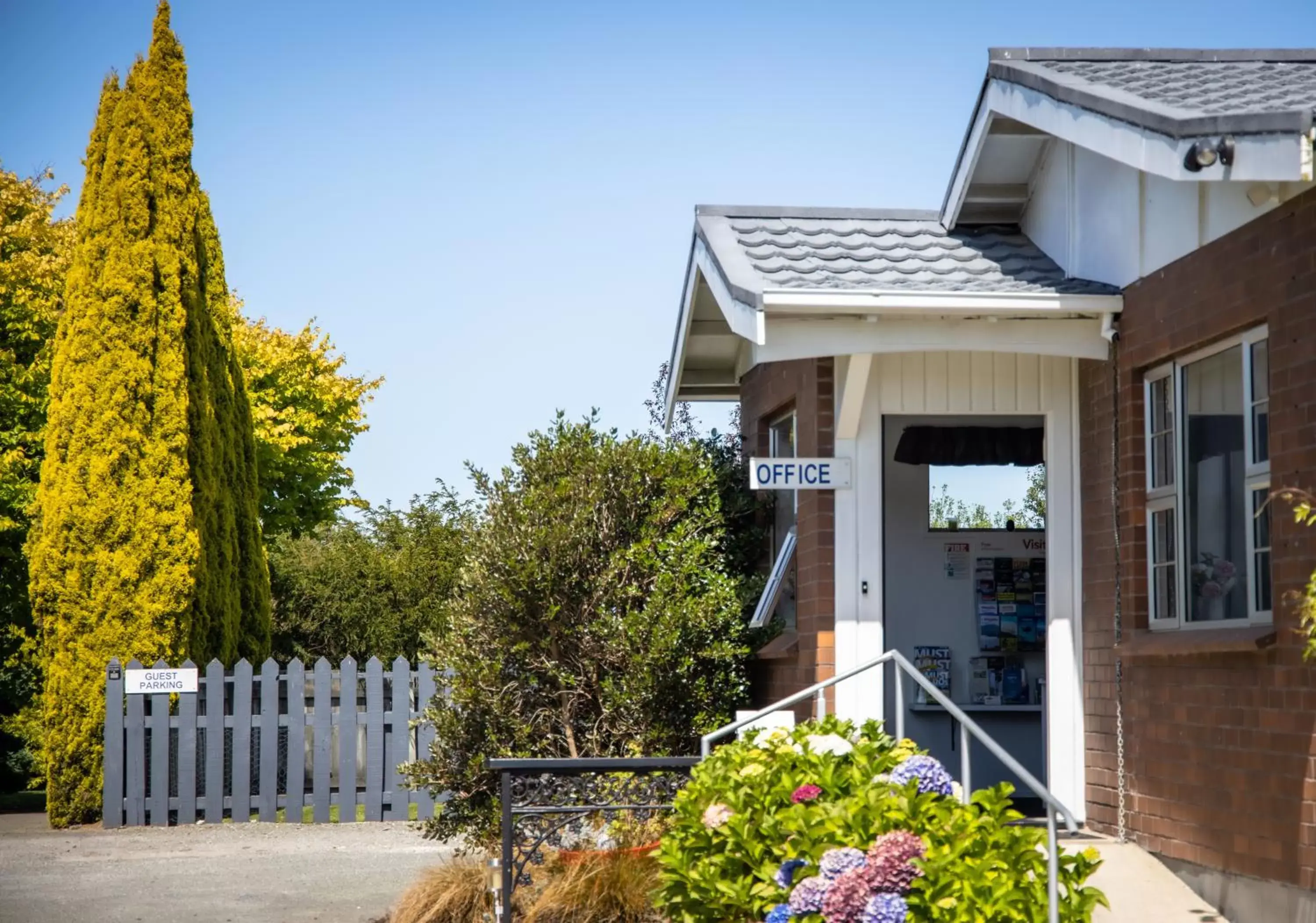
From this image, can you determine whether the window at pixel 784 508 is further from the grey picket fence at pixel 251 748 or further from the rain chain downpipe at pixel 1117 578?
the grey picket fence at pixel 251 748

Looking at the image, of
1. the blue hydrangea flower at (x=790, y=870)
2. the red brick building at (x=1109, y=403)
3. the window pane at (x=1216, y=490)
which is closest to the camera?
the blue hydrangea flower at (x=790, y=870)

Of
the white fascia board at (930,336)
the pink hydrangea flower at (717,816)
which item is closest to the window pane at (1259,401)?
the white fascia board at (930,336)

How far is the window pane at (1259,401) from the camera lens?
286 inches

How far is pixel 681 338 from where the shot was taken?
1324 cm

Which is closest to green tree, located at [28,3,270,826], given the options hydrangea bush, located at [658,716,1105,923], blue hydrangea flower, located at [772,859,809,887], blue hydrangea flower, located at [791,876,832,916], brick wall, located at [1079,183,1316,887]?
brick wall, located at [1079,183,1316,887]

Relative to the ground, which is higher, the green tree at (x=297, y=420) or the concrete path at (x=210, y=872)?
the green tree at (x=297, y=420)

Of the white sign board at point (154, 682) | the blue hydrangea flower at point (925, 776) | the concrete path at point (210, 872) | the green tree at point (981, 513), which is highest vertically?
the green tree at point (981, 513)

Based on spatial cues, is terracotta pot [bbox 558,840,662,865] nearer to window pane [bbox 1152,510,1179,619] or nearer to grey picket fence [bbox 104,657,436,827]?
window pane [bbox 1152,510,1179,619]

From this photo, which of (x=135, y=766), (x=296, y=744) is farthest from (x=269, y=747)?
(x=135, y=766)

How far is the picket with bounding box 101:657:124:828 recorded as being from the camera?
53.7 ft

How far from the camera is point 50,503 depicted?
17.1 metres

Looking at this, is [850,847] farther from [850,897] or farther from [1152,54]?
[1152,54]

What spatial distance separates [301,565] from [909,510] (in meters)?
16.6

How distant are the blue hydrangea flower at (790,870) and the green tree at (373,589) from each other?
19577 millimetres
